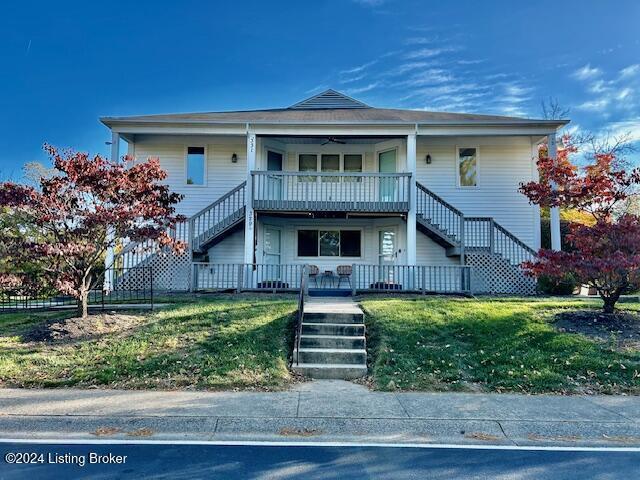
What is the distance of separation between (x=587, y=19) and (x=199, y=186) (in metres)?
16.3

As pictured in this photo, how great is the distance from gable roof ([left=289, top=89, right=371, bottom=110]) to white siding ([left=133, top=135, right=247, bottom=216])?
444 cm

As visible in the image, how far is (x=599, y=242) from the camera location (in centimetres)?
970

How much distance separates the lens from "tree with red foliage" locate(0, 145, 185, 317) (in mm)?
8688

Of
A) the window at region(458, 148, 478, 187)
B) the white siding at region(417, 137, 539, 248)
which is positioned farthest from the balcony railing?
the window at region(458, 148, 478, 187)

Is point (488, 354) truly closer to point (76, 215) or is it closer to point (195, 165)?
point (76, 215)

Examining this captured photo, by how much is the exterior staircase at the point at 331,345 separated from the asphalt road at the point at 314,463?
9.96 feet

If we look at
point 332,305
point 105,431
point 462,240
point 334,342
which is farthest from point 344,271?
point 105,431

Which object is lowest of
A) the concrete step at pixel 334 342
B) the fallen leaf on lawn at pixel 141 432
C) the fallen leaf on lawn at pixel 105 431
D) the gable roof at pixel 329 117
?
the fallen leaf on lawn at pixel 141 432

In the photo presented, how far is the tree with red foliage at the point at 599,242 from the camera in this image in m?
9.23

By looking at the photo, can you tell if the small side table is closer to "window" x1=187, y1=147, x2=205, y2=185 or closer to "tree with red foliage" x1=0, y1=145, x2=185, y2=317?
"window" x1=187, y1=147, x2=205, y2=185

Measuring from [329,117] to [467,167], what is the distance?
5.72 metres

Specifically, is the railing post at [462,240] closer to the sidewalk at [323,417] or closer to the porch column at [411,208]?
the porch column at [411,208]

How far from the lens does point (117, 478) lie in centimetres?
393

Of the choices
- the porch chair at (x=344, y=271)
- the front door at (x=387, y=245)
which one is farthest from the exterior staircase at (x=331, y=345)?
the front door at (x=387, y=245)
